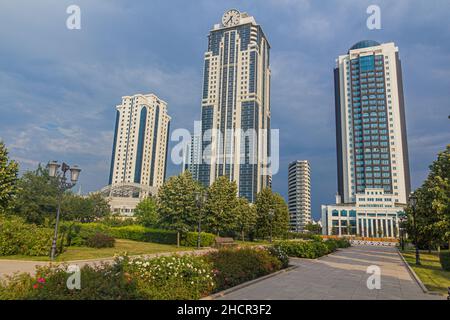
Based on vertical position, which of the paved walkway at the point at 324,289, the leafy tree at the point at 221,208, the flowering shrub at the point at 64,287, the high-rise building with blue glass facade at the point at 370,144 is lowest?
the paved walkway at the point at 324,289

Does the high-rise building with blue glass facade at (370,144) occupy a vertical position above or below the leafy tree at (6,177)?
above

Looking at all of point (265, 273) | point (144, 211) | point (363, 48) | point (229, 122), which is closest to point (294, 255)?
point (265, 273)

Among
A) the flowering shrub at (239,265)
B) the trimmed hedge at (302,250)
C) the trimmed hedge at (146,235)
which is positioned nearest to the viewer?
the flowering shrub at (239,265)

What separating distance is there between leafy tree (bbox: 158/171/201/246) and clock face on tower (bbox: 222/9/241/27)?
467 ft

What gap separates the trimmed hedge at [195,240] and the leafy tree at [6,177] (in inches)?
574

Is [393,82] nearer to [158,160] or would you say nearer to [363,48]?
[363,48]

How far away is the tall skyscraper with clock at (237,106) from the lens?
133 meters

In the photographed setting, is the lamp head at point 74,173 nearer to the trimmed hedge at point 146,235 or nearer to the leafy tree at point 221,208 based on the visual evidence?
the trimmed hedge at point 146,235

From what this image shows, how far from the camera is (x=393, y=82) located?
12456 centimetres

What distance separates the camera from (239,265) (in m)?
10.4

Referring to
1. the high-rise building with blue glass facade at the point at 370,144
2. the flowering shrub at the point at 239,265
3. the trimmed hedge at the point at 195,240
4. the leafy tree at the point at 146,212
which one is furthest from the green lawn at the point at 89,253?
the high-rise building with blue glass facade at the point at 370,144

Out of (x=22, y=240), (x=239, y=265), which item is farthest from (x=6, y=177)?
(x=239, y=265)

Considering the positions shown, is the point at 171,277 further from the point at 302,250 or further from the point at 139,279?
the point at 302,250

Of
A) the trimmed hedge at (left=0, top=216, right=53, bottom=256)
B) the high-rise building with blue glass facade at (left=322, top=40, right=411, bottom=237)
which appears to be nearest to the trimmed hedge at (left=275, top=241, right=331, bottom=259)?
the trimmed hedge at (left=0, top=216, right=53, bottom=256)
